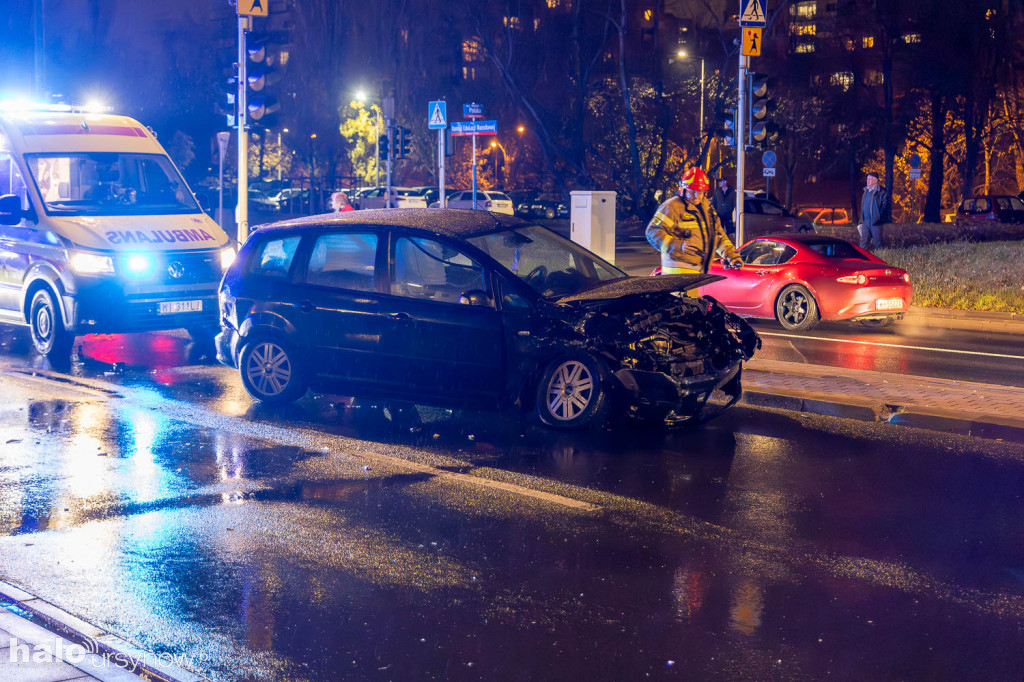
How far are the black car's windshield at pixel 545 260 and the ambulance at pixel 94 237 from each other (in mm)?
5142

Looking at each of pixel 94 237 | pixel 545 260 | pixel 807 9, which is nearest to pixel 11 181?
pixel 94 237

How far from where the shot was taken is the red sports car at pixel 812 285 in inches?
612

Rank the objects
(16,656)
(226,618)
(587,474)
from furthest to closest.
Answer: (587,474) → (226,618) → (16,656)

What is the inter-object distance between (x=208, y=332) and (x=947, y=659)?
12324mm

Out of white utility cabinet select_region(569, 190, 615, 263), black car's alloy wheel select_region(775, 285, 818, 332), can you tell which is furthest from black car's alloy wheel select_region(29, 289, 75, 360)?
black car's alloy wheel select_region(775, 285, 818, 332)

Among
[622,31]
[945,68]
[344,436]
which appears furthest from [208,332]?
[945,68]

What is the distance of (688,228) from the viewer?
11.8 m

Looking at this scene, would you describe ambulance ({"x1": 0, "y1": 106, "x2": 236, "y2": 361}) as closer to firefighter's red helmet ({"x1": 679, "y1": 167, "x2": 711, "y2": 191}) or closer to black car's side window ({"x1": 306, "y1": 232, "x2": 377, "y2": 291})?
black car's side window ({"x1": 306, "y1": 232, "x2": 377, "y2": 291})

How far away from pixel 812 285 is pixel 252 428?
899 centimetres

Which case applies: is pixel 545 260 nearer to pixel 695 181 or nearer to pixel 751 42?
A: pixel 695 181

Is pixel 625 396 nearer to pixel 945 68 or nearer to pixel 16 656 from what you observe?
pixel 16 656

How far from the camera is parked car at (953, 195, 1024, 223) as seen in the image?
4169cm

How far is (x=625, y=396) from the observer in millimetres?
8734

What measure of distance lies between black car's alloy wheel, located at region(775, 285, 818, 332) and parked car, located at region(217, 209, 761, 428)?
6389mm
